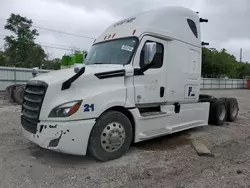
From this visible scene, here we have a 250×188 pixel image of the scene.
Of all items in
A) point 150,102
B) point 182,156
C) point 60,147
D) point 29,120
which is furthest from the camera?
point 150,102

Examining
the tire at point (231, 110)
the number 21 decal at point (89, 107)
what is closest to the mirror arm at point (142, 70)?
the number 21 decal at point (89, 107)

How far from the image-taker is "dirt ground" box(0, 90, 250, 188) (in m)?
3.64

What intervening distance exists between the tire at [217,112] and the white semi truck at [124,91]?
41.1 inches

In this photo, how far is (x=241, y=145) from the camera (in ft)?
19.0

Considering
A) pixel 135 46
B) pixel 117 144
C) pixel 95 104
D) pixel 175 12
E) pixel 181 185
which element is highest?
pixel 175 12

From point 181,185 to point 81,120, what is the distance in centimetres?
188

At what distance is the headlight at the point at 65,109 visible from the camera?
399 centimetres

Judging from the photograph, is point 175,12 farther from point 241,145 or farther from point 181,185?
point 181,185

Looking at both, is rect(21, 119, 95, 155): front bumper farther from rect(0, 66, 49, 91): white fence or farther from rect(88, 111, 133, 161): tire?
rect(0, 66, 49, 91): white fence

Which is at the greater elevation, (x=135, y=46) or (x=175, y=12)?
(x=175, y=12)

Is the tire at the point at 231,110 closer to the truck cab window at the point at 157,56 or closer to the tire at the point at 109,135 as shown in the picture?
the truck cab window at the point at 157,56

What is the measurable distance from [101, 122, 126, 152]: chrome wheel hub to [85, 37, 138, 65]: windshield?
4.32 ft

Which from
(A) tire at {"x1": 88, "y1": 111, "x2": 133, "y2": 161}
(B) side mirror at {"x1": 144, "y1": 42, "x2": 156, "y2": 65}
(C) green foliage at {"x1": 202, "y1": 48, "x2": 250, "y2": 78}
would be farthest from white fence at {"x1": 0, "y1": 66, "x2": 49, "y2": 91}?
(C) green foliage at {"x1": 202, "y1": 48, "x2": 250, "y2": 78}

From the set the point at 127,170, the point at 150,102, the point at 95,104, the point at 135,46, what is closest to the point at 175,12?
the point at 135,46
